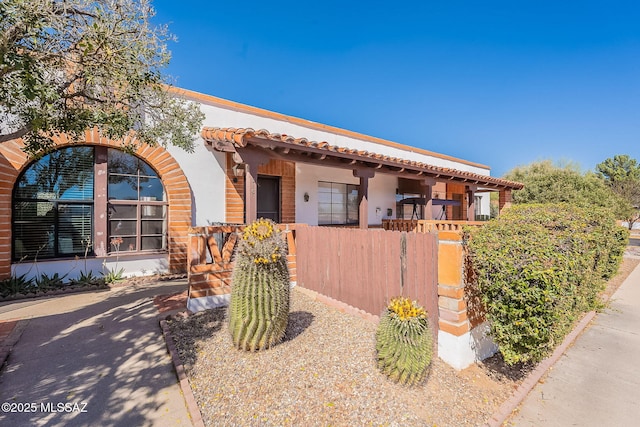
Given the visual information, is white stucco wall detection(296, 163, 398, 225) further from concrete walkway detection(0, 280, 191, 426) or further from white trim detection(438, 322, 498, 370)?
white trim detection(438, 322, 498, 370)

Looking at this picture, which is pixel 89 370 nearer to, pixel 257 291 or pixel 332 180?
pixel 257 291

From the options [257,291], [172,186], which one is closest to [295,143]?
[172,186]

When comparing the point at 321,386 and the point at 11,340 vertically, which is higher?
the point at 11,340

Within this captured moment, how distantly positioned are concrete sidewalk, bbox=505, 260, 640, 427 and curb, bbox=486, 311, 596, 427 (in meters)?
0.06

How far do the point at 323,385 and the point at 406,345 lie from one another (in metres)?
1.04

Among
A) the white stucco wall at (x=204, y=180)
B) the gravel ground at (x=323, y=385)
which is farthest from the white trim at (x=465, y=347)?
the white stucco wall at (x=204, y=180)

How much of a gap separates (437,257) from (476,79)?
17729 millimetres

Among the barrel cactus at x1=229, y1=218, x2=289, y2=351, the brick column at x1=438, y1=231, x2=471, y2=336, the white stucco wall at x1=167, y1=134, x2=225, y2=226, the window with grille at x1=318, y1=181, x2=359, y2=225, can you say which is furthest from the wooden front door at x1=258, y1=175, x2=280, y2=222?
the brick column at x1=438, y1=231, x2=471, y2=336

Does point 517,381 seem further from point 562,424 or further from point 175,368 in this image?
point 175,368

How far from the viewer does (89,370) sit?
3.51 metres

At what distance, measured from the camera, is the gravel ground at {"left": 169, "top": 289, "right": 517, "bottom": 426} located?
279 centimetres

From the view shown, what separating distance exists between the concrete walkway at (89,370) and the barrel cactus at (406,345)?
2.22 meters

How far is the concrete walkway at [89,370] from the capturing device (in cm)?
282

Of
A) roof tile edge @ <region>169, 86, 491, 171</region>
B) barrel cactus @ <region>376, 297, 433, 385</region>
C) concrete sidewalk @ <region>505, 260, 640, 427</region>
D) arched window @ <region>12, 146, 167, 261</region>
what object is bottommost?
concrete sidewalk @ <region>505, 260, 640, 427</region>
